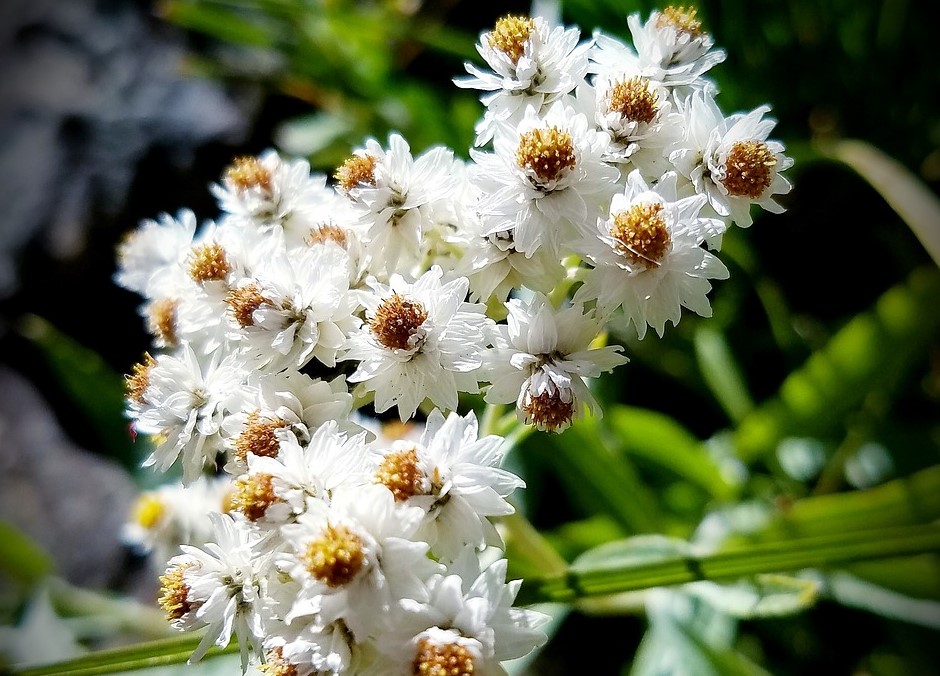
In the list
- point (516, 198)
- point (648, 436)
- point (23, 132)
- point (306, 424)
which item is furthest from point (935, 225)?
point (23, 132)

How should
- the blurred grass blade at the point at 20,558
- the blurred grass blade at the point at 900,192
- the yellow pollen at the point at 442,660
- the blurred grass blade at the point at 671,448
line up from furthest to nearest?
1. the blurred grass blade at the point at 20,558
2. the blurred grass blade at the point at 671,448
3. the blurred grass blade at the point at 900,192
4. the yellow pollen at the point at 442,660

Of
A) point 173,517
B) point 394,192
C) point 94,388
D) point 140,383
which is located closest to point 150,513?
point 173,517

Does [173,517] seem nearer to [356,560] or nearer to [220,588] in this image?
[220,588]

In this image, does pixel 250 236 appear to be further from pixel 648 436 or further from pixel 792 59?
pixel 792 59

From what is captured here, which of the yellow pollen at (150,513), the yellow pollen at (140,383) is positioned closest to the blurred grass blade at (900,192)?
the yellow pollen at (140,383)

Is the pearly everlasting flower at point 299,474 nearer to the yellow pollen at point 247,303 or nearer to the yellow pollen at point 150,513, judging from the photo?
the yellow pollen at point 247,303

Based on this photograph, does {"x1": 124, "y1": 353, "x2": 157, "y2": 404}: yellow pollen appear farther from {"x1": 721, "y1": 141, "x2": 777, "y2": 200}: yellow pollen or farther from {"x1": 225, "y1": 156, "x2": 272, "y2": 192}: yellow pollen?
{"x1": 721, "y1": 141, "x2": 777, "y2": 200}: yellow pollen

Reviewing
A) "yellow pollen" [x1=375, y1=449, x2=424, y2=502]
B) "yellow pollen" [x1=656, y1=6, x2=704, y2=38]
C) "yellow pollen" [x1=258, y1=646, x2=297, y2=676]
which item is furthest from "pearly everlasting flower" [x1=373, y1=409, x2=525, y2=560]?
"yellow pollen" [x1=656, y1=6, x2=704, y2=38]
